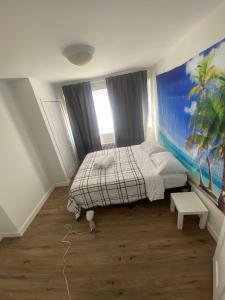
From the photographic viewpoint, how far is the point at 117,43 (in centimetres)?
156

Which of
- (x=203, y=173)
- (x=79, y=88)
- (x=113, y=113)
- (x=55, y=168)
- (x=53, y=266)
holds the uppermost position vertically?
(x=79, y=88)

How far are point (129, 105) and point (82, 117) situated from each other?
1232 millimetres

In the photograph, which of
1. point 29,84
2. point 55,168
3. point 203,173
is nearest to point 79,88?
point 29,84

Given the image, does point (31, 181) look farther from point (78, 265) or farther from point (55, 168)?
point (78, 265)

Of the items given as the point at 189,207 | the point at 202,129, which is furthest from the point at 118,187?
the point at 202,129

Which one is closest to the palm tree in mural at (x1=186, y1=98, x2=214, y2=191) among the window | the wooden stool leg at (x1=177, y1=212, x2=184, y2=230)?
the wooden stool leg at (x1=177, y1=212, x2=184, y2=230)

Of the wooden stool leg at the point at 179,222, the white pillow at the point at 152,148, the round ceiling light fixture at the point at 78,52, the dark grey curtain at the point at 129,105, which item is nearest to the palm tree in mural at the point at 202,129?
the wooden stool leg at the point at 179,222

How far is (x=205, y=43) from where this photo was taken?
4.68 feet

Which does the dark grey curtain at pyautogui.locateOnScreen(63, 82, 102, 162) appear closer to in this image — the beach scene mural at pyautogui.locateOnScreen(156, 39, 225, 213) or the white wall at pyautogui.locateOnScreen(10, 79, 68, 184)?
the white wall at pyautogui.locateOnScreen(10, 79, 68, 184)

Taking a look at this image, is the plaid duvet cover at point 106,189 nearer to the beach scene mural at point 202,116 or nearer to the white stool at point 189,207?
the white stool at point 189,207

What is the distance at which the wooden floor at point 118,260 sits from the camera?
4.45ft

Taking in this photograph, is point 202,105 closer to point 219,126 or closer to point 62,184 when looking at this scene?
point 219,126

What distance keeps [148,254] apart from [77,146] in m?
3.00

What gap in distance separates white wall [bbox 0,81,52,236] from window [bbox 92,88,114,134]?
177 centimetres
